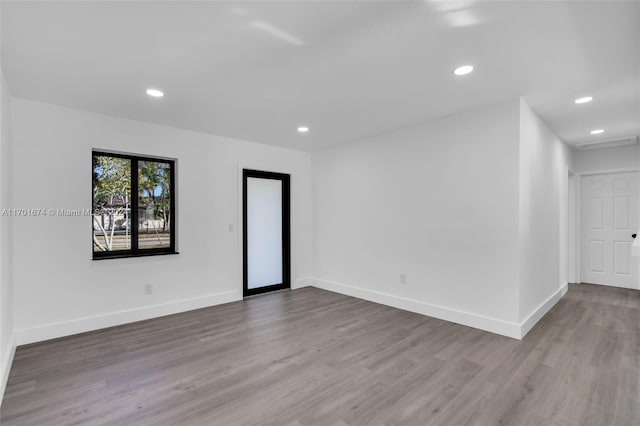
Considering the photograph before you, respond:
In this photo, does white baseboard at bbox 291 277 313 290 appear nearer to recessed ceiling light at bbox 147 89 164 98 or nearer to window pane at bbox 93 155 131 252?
window pane at bbox 93 155 131 252

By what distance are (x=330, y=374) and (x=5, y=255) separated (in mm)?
2932

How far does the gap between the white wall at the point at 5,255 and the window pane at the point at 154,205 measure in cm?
125

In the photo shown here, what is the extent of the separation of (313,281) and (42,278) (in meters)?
3.76

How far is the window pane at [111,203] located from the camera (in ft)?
11.9

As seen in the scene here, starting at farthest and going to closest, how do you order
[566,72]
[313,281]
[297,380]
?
[313,281] → [566,72] → [297,380]

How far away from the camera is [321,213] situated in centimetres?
549

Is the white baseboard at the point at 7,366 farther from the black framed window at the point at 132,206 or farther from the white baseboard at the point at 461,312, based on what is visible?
the white baseboard at the point at 461,312

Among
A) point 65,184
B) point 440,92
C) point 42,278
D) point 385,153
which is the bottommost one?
point 42,278

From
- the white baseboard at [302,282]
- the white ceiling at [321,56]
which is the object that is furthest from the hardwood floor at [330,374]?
the white ceiling at [321,56]

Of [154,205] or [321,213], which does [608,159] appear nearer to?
[321,213]

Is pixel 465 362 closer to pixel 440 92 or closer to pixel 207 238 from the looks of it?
pixel 440 92

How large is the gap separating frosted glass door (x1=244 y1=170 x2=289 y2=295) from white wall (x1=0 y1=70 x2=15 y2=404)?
8.76 ft

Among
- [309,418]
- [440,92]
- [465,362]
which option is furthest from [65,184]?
[465,362]

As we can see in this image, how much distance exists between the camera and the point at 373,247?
15.0ft
